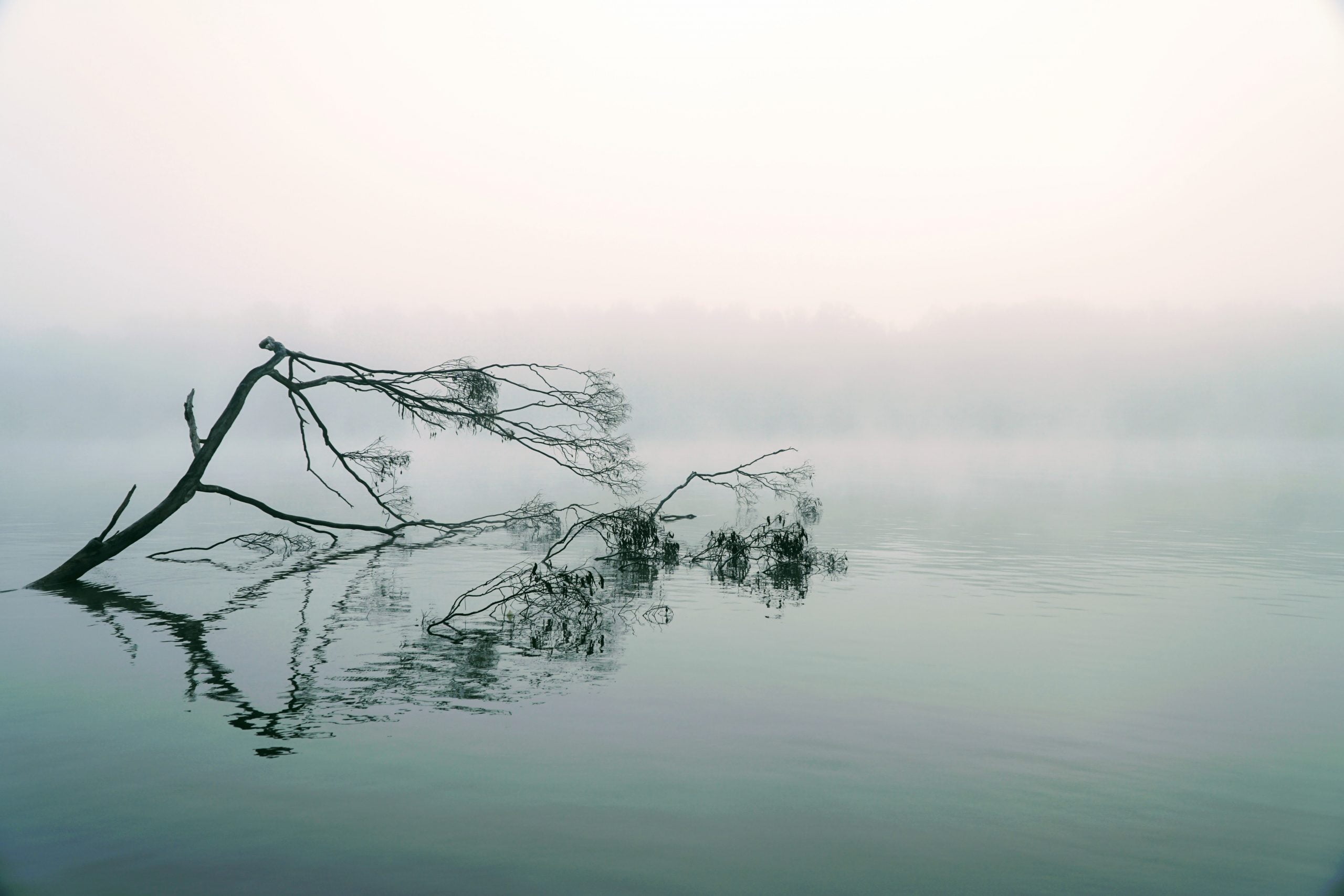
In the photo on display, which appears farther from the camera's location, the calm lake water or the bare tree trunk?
the bare tree trunk

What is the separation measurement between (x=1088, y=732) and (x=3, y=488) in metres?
73.7

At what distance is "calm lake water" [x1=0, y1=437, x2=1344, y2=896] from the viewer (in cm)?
736

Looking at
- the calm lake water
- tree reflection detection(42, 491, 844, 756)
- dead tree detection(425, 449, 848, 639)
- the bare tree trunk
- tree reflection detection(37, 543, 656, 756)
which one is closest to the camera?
the calm lake water

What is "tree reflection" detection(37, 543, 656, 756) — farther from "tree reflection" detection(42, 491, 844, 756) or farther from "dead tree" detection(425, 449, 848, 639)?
"dead tree" detection(425, 449, 848, 639)

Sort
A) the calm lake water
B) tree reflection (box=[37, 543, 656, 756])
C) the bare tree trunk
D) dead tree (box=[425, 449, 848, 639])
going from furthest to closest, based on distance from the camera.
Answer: the bare tree trunk → dead tree (box=[425, 449, 848, 639]) → tree reflection (box=[37, 543, 656, 756]) → the calm lake water

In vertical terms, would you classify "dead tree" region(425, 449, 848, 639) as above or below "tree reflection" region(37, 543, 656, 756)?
above

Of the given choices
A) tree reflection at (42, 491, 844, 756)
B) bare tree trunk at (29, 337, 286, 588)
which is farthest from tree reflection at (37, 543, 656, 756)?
bare tree trunk at (29, 337, 286, 588)

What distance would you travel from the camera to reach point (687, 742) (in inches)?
403

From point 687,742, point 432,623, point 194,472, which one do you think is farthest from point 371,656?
point 194,472

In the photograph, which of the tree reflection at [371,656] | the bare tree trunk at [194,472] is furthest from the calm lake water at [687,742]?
the bare tree trunk at [194,472]

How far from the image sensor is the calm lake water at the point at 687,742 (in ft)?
24.2

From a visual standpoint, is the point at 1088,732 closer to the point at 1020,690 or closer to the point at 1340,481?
the point at 1020,690

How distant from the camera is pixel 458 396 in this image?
71.3 feet

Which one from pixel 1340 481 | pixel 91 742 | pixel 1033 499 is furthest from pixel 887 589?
pixel 1340 481
